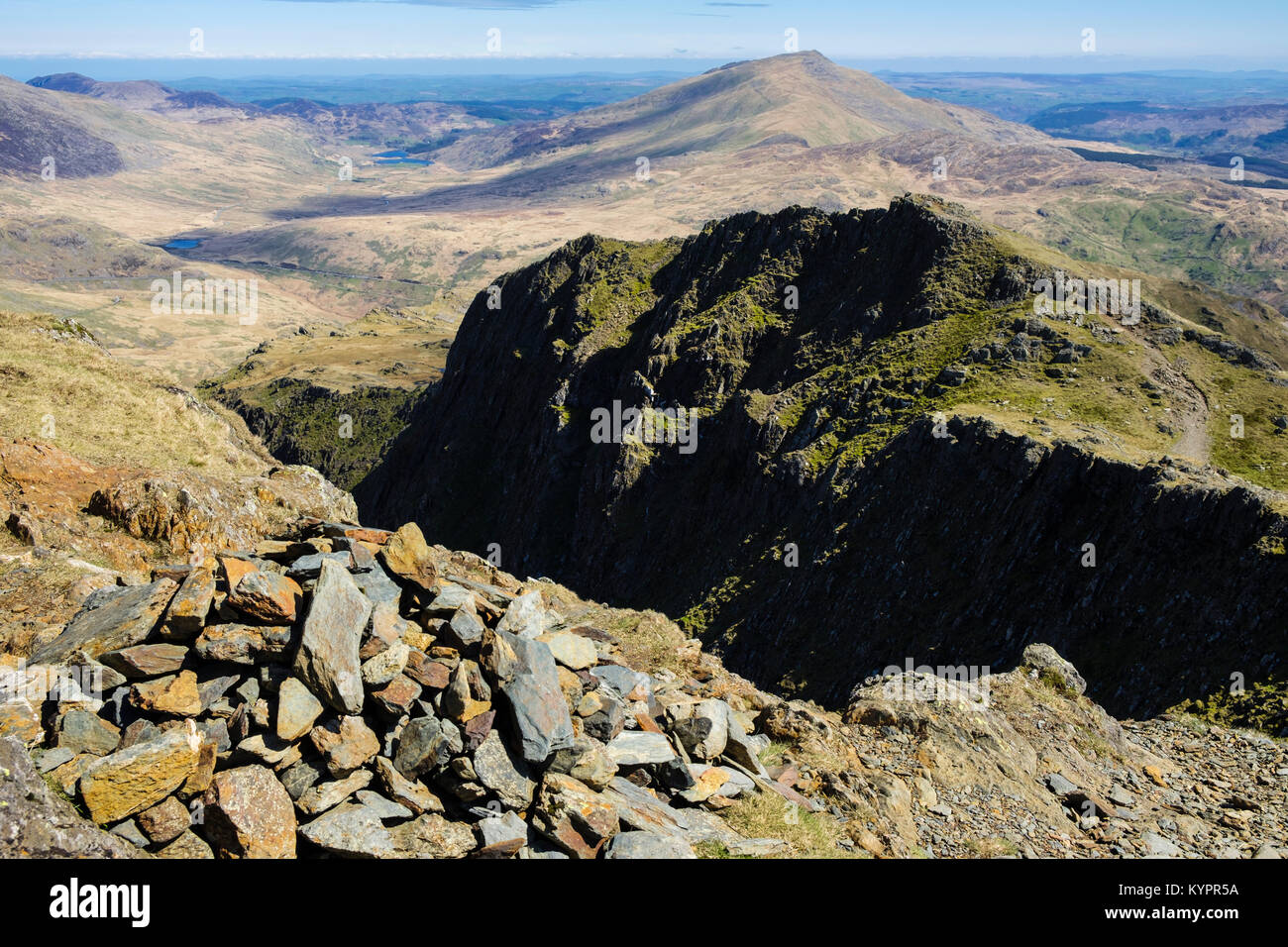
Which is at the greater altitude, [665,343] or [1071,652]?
[665,343]

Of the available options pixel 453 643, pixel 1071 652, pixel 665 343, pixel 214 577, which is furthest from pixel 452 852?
pixel 665 343

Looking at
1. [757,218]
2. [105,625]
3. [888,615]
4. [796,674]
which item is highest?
[757,218]

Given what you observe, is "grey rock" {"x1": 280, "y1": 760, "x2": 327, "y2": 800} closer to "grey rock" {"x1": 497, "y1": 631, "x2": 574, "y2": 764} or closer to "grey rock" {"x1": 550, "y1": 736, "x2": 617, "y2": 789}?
"grey rock" {"x1": 497, "y1": 631, "x2": 574, "y2": 764}

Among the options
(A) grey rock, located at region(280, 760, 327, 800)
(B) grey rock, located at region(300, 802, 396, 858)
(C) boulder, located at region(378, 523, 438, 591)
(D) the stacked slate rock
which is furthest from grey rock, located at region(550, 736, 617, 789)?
(C) boulder, located at region(378, 523, 438, 591)

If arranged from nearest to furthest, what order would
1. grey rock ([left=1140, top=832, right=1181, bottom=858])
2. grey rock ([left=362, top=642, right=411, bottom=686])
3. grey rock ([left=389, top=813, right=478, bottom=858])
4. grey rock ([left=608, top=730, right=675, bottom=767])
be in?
1. grey rock ([left=389, top=813, right=478, bottom=858])
2. grey rock ([left=362, top=642, right=411, bottom=686])
3. grey rock ([left=608, top=730, right=675, bottom=767])
4. grey rock ([left=1140, top=832, right=1181, bottom=858])
